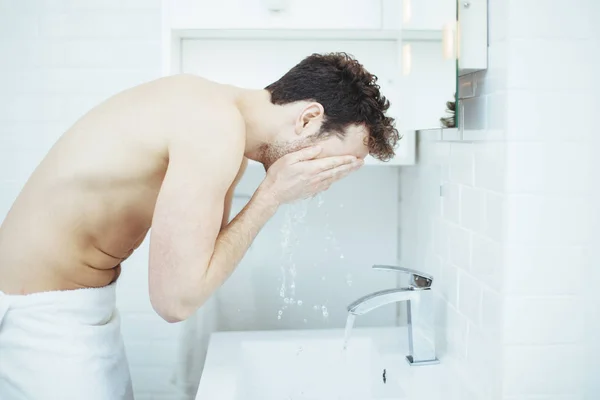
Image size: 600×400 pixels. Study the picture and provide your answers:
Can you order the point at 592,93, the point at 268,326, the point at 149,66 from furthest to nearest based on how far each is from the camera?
the point at 268,326, the point at 149,66, the point at 592,93

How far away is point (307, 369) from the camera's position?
1.53m

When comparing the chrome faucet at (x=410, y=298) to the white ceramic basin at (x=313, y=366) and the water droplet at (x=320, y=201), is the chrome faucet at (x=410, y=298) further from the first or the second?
the water droplet at (x=320, y=201)

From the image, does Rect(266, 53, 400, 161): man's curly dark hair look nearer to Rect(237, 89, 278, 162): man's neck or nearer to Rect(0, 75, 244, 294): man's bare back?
Rect(237, 89, 278, 162): man's neck

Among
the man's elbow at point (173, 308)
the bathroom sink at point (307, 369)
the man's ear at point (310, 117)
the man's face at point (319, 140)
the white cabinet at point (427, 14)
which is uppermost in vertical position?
the white cabinet at point (427, 14)

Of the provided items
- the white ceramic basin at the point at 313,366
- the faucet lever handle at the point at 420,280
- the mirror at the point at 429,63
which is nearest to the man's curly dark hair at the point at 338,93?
the mirror at the point at 429,63

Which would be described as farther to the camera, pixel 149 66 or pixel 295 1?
pixel 149 66

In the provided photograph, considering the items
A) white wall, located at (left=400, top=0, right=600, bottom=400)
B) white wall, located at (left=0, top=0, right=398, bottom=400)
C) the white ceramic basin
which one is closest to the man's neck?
white wall, located at (left=400, top=0, right=600, bottom=400)

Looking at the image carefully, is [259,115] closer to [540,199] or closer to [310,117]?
[310,117]

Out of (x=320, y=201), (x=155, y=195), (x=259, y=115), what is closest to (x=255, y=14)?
(x=259, y=115)

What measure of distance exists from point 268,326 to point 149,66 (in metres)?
0.89

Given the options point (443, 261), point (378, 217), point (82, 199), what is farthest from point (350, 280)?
point (82, 199)

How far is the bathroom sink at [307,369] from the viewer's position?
1.47 m

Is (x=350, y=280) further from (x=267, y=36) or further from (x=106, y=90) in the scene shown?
(x=106, y=90)

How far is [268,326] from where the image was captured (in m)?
1.94
